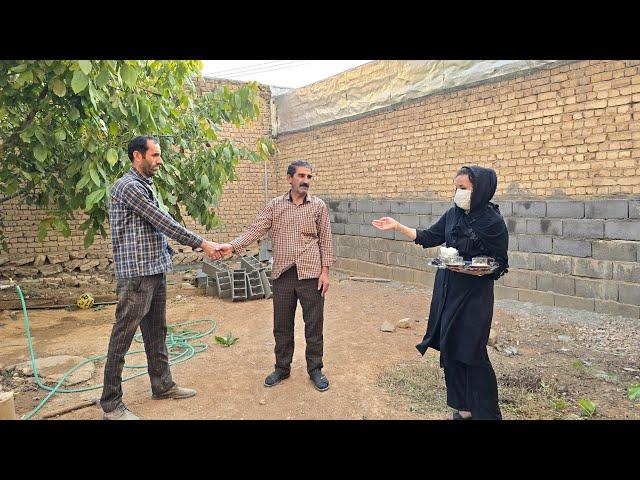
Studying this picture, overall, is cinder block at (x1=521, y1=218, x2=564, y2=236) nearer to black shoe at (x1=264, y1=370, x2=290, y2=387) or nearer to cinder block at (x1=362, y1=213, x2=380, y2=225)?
cinder block at (x1=362, y1=213, x2=380, y2=225)

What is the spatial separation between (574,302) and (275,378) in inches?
158

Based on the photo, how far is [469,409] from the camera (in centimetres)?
297

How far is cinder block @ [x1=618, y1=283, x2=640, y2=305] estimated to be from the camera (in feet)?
16.5

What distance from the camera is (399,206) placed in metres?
8.20

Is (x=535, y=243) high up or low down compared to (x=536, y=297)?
up

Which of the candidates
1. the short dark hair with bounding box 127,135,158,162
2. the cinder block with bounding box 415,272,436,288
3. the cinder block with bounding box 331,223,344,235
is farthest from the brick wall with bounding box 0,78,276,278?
the short dark hair with bounding box 127,135,158,162

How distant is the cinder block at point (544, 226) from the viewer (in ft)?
18.8

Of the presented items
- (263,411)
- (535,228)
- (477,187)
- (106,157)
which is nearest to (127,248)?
(106,157)

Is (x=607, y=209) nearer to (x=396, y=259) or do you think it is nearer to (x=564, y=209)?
(x=564, y=209)

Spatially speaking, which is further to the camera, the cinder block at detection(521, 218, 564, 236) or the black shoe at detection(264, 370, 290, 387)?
the cinder block at detection(521, 218, 564, 236)

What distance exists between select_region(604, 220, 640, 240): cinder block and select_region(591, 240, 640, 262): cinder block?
68 millimetres

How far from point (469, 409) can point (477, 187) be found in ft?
4.84

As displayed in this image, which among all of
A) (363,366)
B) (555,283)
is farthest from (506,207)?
(363,366)

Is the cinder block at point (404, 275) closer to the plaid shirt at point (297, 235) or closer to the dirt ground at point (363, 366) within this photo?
the dirt ground at point (363, 366)
